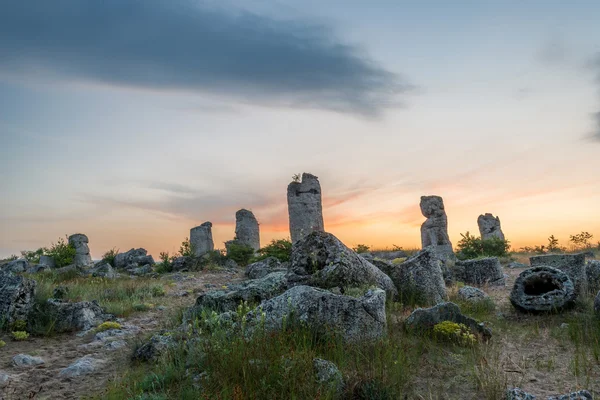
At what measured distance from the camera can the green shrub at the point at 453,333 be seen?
723cm

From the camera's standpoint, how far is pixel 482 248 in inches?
1014

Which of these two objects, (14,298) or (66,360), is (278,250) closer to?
(14,298)

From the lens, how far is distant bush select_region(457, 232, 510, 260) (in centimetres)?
2556

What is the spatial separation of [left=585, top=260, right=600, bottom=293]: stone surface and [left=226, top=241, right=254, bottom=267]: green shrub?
56.9ft

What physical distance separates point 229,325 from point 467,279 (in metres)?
10.5

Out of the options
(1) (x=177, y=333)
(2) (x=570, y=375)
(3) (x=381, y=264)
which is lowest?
(2) (x=570, y=375)

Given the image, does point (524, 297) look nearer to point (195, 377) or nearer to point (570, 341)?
point (570, 341)

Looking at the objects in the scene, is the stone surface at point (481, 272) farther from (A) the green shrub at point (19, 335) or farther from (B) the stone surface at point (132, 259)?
(B) the stone surface at point (132, 259)

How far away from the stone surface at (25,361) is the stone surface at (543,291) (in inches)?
350

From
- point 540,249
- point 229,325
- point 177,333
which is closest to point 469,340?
point 229,325

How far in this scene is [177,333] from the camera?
8203 mm

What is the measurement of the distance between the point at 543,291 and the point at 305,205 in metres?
15.9

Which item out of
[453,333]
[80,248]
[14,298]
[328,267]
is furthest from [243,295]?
[80,248]

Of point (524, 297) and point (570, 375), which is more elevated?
point (524, 297)
